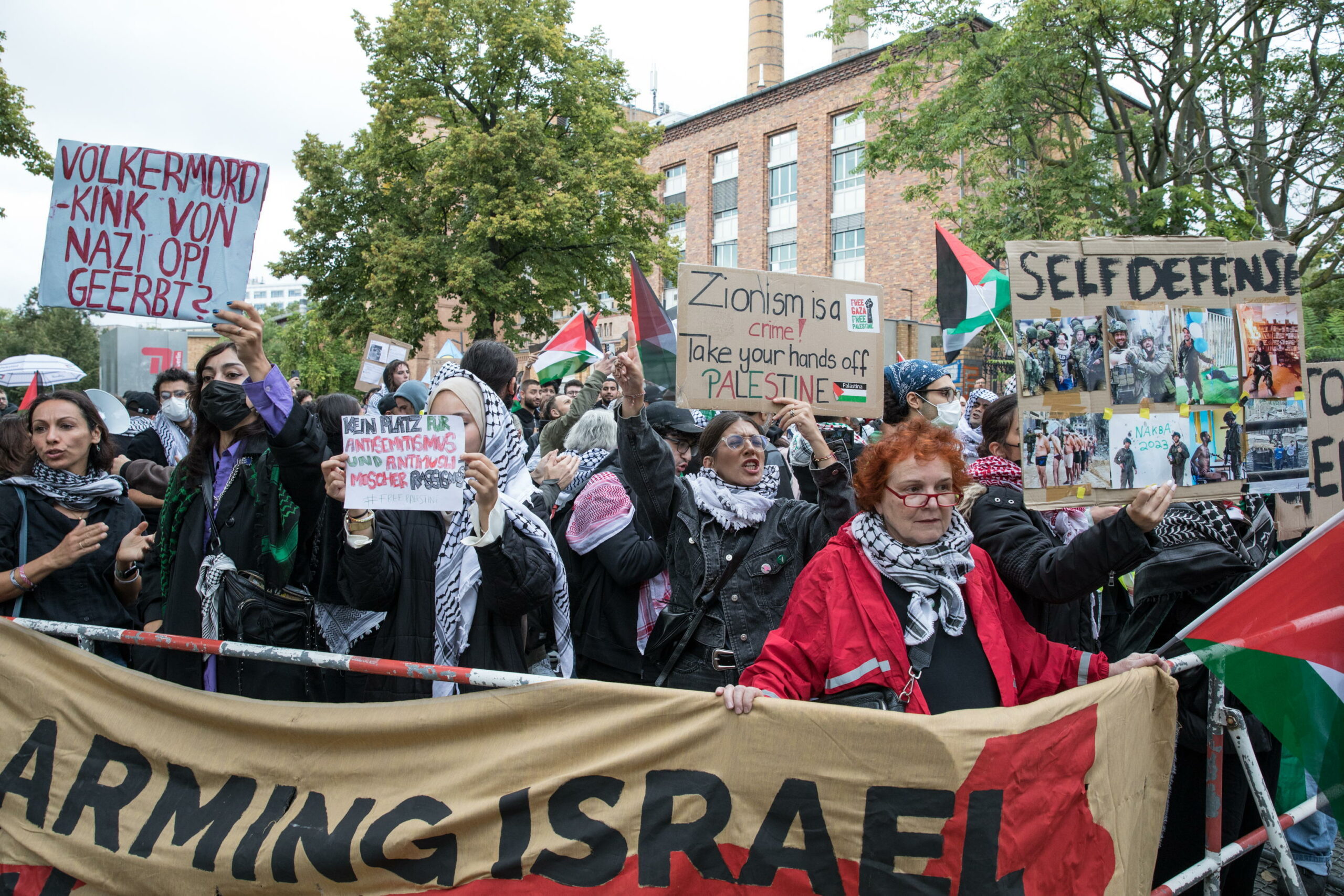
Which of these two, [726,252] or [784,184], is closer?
[784,184]

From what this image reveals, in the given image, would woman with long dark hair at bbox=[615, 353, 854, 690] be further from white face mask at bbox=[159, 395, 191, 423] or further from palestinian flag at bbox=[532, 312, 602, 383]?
palestinian flag at bbox=[532, 312, 602, 383]

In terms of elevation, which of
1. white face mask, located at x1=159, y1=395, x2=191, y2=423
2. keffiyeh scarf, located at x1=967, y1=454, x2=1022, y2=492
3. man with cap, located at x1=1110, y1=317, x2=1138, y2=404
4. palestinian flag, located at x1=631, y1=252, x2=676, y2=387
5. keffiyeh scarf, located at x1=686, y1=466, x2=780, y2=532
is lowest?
keffiyeh scarf, located at x1=686, y1=466, x2=780, y2=532

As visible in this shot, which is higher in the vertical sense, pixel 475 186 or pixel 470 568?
pixel 475 186

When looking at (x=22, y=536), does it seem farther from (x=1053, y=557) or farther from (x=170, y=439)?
(x=1053, y=557)

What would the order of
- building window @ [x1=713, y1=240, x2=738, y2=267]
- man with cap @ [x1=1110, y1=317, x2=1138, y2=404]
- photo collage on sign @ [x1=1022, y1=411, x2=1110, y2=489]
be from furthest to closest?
1. building window @ [x1=713, y1=240, x2=738, y2=267]
2. man with cap @ [x1=1110, y1=317, x2=1138, y2=404]
3. photo collage on sign @ [x1=1022, y1=411, x2=1110, y2=489]

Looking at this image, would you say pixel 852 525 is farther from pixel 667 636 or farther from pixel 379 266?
pixel 379 266

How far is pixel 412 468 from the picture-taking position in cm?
297

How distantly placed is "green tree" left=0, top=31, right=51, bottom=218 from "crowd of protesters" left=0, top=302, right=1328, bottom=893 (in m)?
13.6

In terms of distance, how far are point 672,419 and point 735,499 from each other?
896mm

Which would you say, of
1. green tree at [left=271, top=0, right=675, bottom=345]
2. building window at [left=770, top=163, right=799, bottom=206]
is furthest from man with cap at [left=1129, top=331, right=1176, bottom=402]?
building window at [left=770, top=163, right=799, bottom=206]

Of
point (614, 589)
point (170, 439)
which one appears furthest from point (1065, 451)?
point (170, 439)

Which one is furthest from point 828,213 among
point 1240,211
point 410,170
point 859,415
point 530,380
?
point 859,415

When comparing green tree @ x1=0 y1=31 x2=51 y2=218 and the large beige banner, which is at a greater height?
green tree @ x1=0 y1=31 x2=51 y2=218

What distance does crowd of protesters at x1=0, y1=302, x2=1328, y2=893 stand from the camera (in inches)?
107
